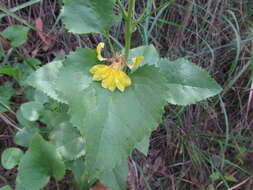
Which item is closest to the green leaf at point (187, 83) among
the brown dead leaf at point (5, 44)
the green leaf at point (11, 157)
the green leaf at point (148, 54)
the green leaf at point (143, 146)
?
the green leaf at point (148, 54)

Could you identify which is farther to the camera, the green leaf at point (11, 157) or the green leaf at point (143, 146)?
the green leaf at point (11, 157)

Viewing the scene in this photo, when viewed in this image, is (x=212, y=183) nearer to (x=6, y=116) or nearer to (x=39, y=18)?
(x=6, y=116)

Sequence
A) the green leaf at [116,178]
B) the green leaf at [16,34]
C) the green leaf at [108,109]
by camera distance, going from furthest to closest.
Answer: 1. the green leaf at [16,34]
2. the green leaf at [116,178]
3. the green leaf at [108,109]

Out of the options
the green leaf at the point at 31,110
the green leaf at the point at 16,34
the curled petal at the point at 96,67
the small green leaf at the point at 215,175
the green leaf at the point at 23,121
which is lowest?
the small green leaf at the point at 215,175

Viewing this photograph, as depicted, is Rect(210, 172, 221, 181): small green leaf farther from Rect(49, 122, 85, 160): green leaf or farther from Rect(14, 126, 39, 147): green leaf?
Rect(14, 126, 39, 147): green leaf

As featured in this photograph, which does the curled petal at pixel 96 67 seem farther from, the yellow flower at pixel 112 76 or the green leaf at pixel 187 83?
the green leaf at pixel 187 83

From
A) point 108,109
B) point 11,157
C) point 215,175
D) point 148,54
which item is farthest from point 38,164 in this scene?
point 215,175

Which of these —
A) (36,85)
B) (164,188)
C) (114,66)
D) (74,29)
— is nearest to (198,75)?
(114,66)

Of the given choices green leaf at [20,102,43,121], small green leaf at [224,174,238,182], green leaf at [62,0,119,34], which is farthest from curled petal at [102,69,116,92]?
small green leaf at [224,174,238,182]
